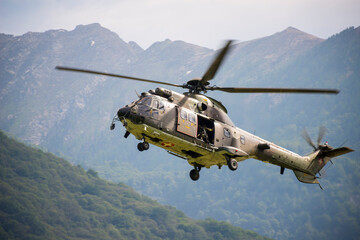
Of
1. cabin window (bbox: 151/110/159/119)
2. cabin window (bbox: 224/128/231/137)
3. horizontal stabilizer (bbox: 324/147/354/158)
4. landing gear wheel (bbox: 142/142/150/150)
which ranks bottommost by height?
landing gear wheel (bbox: 142/142/150/150)

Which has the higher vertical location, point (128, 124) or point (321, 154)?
point (321, 154)

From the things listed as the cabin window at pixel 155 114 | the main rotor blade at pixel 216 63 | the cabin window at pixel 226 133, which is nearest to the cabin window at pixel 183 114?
the cabin window at pixel 155 114

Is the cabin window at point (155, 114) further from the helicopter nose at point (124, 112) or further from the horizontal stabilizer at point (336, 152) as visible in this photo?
the horizontal stabilizer at point (336, 152)

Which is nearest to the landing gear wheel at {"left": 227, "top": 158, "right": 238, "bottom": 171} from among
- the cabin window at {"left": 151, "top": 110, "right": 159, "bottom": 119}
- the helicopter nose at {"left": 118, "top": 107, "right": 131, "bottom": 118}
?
the cabin window at {"left": 151, "top": 110, "right": 159, "bottom": 119}

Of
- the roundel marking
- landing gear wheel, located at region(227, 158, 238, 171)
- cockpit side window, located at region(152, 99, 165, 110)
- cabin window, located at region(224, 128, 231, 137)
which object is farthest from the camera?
cabin window, located at region(224, 128, 231, 137)

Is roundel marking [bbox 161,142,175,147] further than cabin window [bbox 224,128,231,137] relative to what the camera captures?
No

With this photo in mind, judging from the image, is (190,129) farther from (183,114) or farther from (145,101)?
(145,101)

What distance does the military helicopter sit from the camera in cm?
2822

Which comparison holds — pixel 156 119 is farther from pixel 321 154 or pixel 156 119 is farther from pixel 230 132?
pixel 321 154

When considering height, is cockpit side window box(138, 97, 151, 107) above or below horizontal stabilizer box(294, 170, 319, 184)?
below

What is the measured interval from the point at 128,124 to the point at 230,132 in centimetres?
676

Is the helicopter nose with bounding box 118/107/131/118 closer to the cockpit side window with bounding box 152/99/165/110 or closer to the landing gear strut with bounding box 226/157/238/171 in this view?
the cockpit side window with bounding box 152/99/165/110

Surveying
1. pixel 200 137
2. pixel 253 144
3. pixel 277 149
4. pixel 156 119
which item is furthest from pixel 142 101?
pixel 277 149

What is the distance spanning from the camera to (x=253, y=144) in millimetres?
32750
